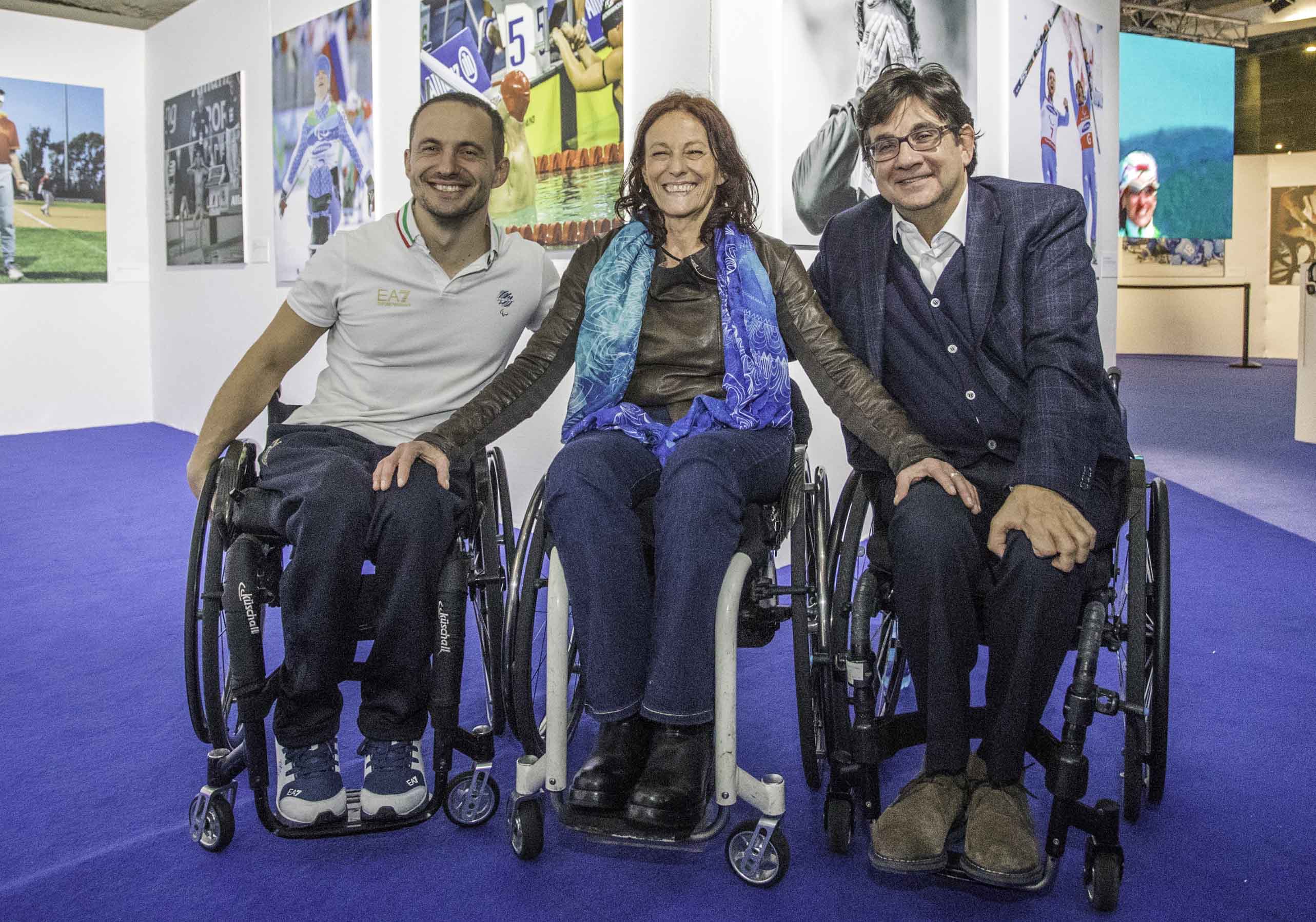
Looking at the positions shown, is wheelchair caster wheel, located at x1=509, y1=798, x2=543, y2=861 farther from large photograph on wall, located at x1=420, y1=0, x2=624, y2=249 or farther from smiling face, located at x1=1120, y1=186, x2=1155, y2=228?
smiling face, located at x1=1120, y1=186, x2=1155, y2=228

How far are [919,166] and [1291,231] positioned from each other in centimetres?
1418

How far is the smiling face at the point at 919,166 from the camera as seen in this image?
6.75 ft

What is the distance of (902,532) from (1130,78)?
7.56 meters

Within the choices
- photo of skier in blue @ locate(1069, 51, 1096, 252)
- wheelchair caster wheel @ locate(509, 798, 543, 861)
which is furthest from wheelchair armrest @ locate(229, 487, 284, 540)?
photo of skier in blue @ locate(1069, 51, 1096, 252)

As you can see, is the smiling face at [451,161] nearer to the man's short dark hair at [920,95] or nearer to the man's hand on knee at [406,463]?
the man's hand on knee at [406,463]

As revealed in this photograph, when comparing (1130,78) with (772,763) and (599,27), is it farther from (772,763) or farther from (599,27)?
(772,763)

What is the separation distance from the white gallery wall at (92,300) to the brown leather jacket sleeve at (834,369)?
24.5ft

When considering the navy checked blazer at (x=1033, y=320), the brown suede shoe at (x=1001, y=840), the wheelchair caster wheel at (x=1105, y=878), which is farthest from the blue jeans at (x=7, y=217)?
the wheelchair caster wheel at (x=1105, y=878)

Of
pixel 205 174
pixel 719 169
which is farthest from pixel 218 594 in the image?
pixel 205 174

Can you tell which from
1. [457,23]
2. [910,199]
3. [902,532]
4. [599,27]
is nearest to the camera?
[902,532]

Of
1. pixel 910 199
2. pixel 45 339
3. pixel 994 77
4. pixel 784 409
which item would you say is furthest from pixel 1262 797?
pixel 45 339

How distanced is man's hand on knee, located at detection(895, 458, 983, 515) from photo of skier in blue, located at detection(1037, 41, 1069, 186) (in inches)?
157

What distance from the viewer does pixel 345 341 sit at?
239 cm

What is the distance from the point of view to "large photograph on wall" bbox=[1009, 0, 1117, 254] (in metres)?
5.14
